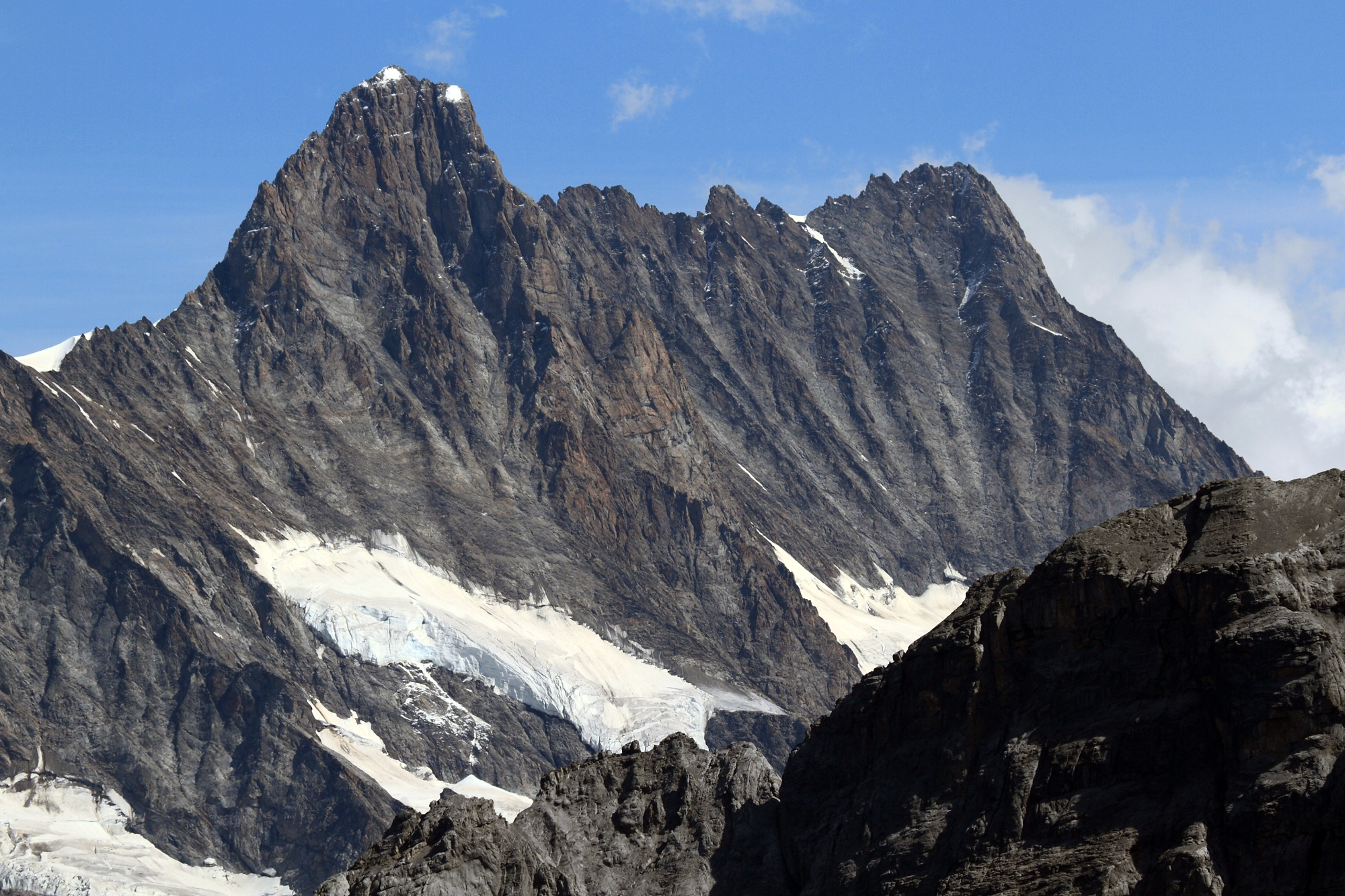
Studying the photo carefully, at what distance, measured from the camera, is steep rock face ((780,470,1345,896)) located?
63.2m

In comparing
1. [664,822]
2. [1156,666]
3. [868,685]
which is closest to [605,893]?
[664,822]

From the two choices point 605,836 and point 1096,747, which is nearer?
point 1096,747

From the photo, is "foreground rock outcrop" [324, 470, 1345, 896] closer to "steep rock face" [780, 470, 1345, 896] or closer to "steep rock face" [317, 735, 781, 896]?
"steep rock face" [780, 470, 1345, 896]

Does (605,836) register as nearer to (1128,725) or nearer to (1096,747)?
(1096,747)

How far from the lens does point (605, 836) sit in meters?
86.4

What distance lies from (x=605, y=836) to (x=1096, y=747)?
24865mm

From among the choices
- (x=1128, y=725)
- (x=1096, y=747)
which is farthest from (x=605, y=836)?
(x=1128, y=725)

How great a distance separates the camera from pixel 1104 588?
72375mm

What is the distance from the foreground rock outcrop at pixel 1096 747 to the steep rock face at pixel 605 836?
179 mm

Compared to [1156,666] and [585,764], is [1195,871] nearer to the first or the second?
[1156,666]

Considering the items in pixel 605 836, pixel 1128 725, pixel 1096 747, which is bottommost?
pixel 605 836

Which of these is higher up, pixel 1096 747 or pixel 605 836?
pixel 1096 747

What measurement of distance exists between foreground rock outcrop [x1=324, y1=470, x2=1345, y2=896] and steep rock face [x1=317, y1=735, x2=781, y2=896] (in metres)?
0.18

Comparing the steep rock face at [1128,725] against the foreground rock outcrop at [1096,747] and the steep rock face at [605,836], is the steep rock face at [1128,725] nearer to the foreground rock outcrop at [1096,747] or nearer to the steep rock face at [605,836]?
the foreground rock outcrop at [1096,747]
